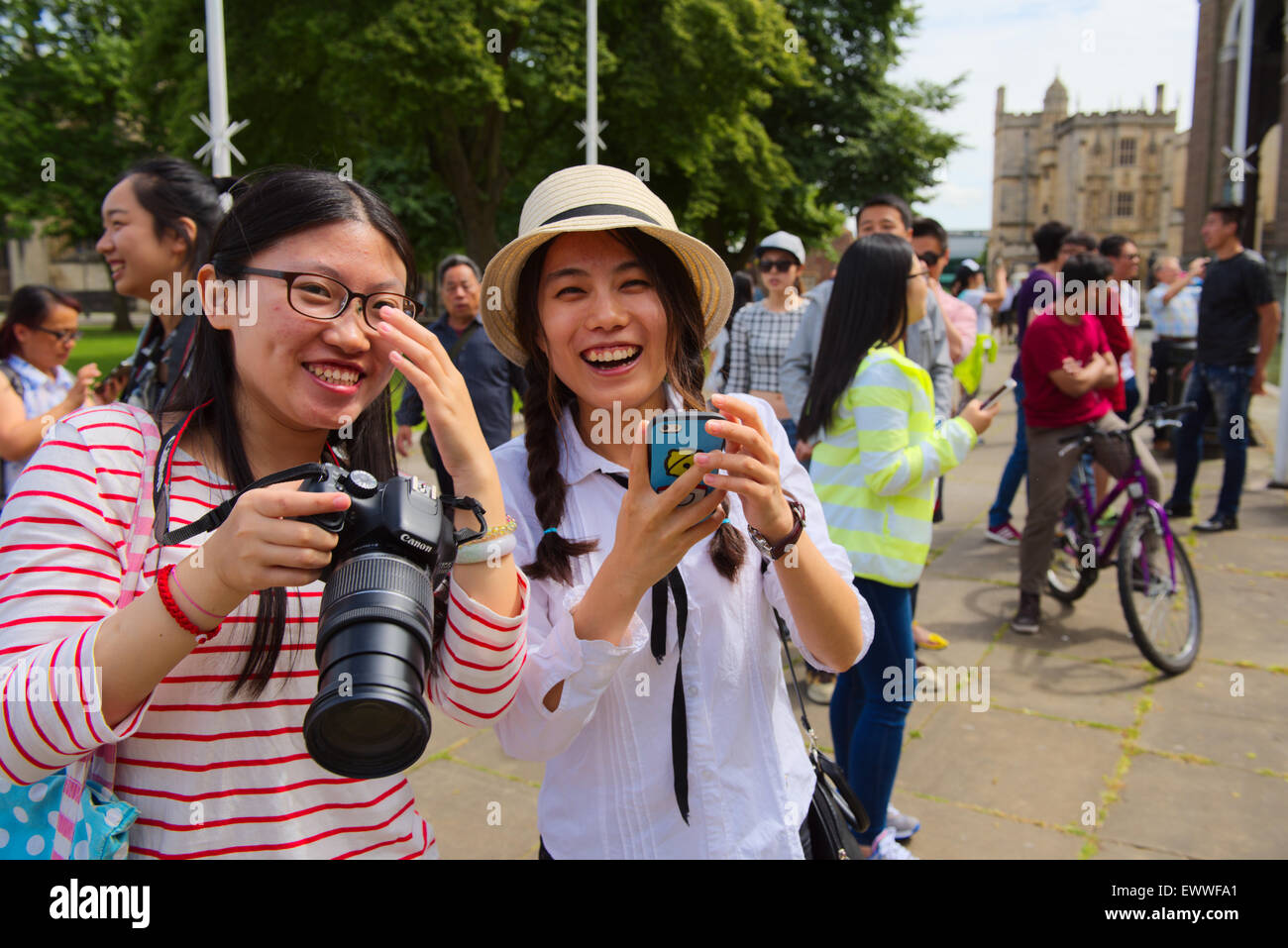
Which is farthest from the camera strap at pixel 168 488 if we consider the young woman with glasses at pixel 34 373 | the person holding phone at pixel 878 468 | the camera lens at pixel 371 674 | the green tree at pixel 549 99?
the green tree at pixel 549 99

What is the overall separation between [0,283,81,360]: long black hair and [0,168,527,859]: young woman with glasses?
366 centimetres

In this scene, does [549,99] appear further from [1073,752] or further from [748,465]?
[748,465]

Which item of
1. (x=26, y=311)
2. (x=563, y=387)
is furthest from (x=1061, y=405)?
(x=26, y=311)

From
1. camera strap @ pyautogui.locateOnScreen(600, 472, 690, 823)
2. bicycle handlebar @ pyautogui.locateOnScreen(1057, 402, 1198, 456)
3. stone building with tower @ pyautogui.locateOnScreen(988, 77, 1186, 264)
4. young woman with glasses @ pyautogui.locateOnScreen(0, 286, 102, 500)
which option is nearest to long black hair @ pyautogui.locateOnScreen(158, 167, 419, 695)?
camera strap @ pyautogui.locateOnScreen(600, 472, 690, 823)

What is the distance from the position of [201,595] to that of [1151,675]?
4.87 meters

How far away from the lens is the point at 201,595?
1.16 meters

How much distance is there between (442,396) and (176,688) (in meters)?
0.58

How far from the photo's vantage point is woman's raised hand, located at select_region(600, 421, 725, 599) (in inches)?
54.2

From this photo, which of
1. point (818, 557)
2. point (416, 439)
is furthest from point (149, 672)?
point (416, 439)

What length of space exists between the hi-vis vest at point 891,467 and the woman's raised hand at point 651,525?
71.7 inches

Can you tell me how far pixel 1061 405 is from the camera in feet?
17.3

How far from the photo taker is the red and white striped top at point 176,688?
3.86ft
